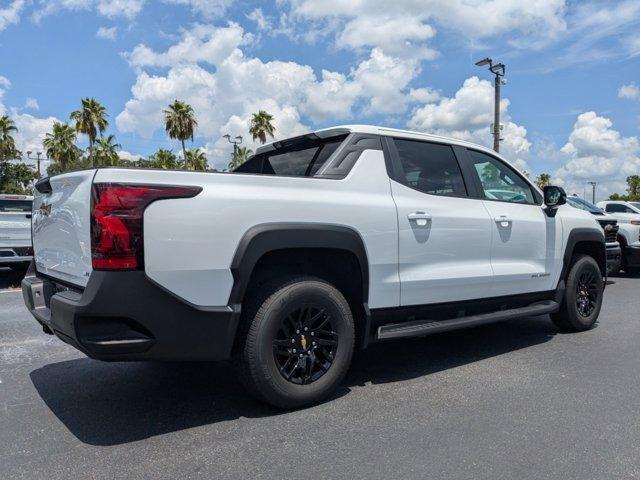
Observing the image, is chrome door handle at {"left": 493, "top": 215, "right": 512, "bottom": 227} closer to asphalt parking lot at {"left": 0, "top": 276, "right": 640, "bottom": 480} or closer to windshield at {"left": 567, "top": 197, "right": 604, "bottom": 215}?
asphalt parking lot at {"left": 0, "top": 276, "right": 640, "bottom": 480}

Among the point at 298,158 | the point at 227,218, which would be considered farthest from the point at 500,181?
the point at 227,218

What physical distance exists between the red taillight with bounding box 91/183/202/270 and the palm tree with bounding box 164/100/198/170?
42.2m

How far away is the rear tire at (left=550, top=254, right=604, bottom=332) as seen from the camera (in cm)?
556

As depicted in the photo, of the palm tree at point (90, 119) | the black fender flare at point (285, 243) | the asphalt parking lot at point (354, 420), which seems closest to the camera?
the asphalt parking lot at point (354, 420)

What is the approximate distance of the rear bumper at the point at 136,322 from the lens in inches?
110

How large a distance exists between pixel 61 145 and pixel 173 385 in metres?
47.4

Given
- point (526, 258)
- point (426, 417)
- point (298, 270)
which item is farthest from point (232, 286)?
point (526, 258)

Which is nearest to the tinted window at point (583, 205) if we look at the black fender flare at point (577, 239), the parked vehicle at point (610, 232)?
the parked vehicle at point (610, 232)

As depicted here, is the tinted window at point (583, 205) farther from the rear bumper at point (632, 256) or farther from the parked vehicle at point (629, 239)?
the rear bumper at point (632, 256)

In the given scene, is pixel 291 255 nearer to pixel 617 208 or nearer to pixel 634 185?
pixel 617 208

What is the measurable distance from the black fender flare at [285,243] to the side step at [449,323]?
1.13 feet

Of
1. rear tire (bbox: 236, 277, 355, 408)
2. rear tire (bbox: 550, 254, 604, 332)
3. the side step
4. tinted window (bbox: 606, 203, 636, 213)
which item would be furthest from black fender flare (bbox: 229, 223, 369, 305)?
tinted window (bbox: 606, 203, 636, 213)

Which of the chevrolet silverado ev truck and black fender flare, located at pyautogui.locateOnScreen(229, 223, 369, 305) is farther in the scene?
black fender flare, located at pyautogui.locateOnScreen(229, 223, 369, 305)

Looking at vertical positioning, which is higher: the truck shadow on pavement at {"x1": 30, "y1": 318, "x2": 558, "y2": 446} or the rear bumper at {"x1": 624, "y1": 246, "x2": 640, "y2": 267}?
the rear bumper at {"x1": 624, "y1": 246, "x2": 640, "y2": 267}
